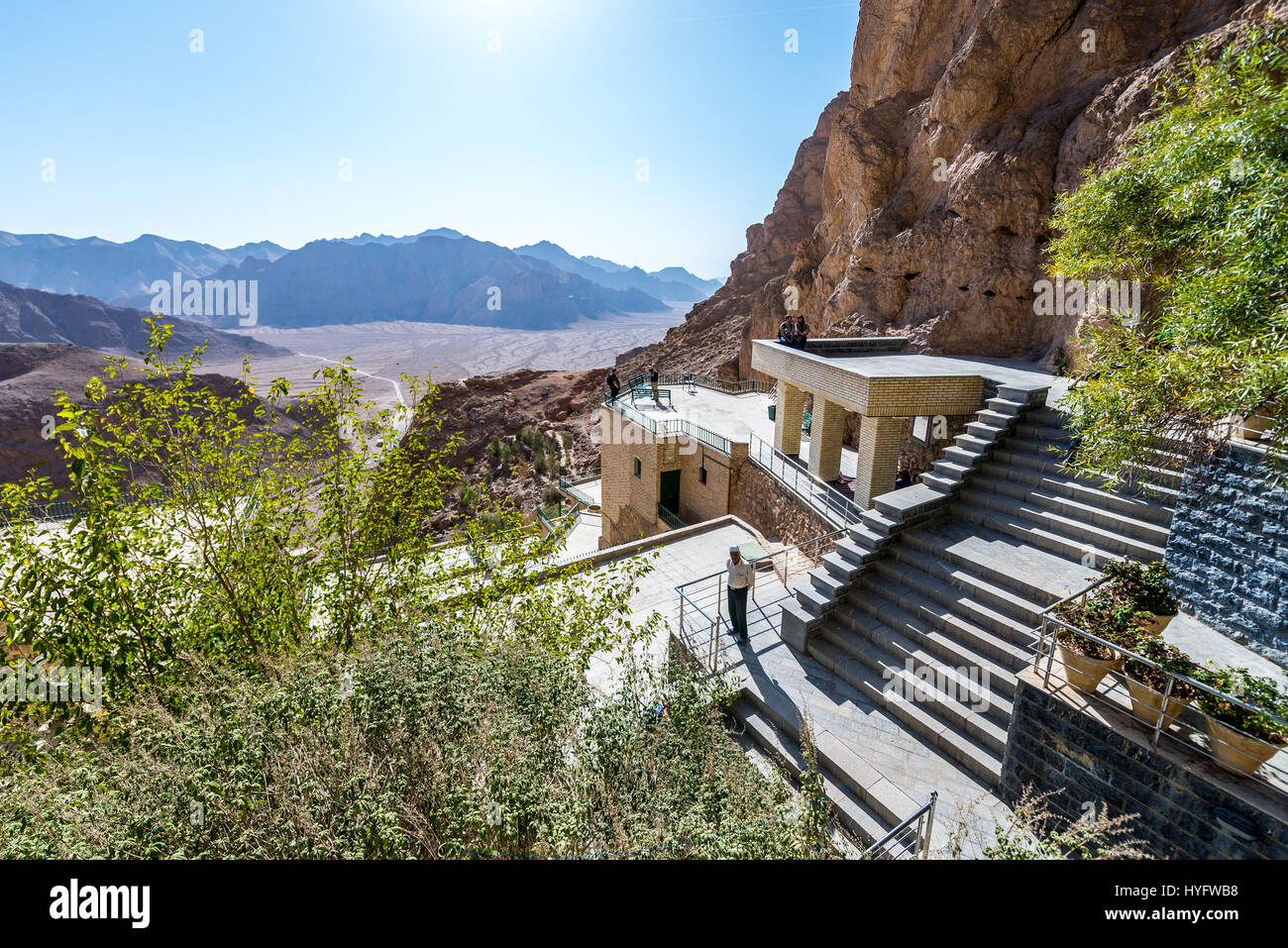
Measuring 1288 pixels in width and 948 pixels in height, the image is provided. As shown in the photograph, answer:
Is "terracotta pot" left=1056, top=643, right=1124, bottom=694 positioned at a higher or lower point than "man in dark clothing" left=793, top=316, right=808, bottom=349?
lower

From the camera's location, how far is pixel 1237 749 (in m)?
4.50

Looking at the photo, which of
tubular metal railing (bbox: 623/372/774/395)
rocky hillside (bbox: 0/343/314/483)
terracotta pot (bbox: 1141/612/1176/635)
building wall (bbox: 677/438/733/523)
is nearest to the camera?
terracotta pot (bbox: 1141/612/1176/635)

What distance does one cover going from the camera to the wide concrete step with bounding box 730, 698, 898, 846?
19.5 ft

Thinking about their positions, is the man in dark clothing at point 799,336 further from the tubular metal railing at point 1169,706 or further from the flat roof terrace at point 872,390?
the tubular metal railing at point 1169,706

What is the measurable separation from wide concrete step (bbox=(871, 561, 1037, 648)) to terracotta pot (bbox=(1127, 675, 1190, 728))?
1799mm

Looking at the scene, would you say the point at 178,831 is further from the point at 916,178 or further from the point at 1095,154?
the point at 916,178

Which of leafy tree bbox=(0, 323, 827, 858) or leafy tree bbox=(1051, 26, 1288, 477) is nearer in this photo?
leafy tree bbox=(0, 323, 827, 858)

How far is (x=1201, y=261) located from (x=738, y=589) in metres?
6.99

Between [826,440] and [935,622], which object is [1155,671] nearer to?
[935,622]

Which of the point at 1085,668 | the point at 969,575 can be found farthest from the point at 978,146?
the point at 1085,668

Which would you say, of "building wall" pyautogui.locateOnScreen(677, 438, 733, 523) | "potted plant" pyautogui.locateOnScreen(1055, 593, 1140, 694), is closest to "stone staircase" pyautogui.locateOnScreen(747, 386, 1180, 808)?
"potted plant" pyautogui.locateOnScreen(1055, 593, 1140, 694)

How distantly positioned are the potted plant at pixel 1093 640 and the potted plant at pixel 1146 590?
0.90ft

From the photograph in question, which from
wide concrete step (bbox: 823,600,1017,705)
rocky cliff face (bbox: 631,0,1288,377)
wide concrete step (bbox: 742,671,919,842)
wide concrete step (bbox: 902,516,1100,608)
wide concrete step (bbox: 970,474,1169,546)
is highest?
rocky cliff face (bbox: 631,0,1288,377)

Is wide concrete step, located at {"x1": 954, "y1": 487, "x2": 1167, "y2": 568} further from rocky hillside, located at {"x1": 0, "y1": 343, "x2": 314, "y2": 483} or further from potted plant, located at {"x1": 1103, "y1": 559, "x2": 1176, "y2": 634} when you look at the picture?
rocky hillside, located at {"x1": 0, "y1": 343, "x2": 314, "y2": 483}
